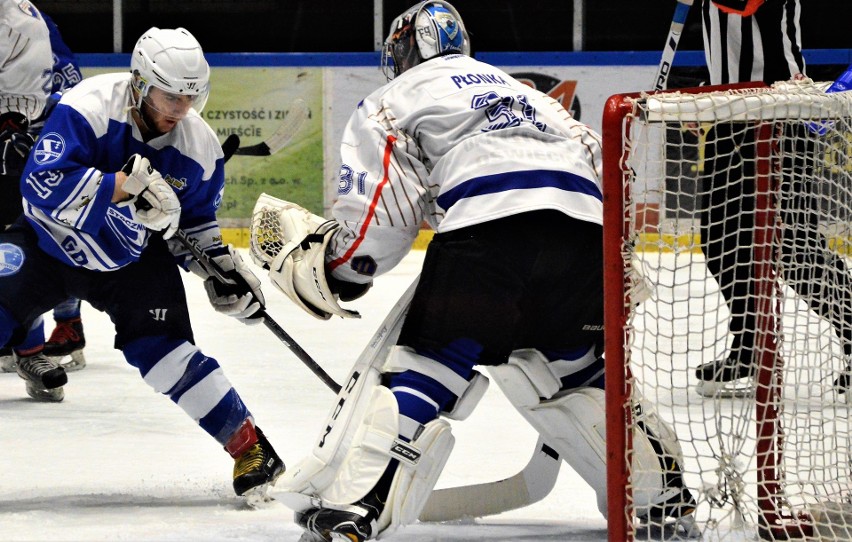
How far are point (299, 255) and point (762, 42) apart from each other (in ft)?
5.24

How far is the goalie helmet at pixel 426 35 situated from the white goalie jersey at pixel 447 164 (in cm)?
10

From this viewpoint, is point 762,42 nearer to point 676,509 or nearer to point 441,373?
point 676,509

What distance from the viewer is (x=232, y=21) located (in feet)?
23.8

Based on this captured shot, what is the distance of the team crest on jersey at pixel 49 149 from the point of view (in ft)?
7.39

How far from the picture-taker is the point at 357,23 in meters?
7.20

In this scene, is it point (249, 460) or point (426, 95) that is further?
point (249, 460)

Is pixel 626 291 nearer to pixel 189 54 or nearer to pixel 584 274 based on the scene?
pixel 584 274

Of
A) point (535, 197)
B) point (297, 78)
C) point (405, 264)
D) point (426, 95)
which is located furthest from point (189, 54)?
point (297, 78)

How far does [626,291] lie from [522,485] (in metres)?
0.59

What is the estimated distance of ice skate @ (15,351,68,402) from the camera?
313cm

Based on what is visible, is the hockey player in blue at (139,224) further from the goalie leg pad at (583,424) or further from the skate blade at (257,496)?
the goalie leg pad at (583,424)

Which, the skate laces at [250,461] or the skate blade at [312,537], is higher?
the skate blade at [312,537]

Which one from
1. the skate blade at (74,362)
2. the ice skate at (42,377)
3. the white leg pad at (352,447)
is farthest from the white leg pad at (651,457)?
the skate blade at (74,362)

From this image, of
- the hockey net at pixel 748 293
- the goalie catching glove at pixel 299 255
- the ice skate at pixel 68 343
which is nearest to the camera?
the hockey net at pixel 748 293
